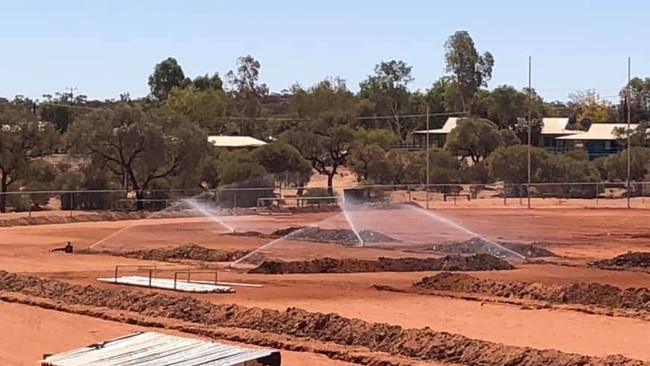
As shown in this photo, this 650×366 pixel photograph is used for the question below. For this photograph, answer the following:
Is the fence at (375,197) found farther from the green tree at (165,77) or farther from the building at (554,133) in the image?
the green tree at (165,77)

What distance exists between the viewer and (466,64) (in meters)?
165

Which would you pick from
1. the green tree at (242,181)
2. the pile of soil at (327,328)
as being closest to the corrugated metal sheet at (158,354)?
the pile of soil at (327,328)

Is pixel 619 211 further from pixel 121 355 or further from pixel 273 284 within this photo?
pixel 121 355

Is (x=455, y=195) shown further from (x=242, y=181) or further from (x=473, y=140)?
(x=473, y=140)

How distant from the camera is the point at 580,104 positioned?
19862 centimetres

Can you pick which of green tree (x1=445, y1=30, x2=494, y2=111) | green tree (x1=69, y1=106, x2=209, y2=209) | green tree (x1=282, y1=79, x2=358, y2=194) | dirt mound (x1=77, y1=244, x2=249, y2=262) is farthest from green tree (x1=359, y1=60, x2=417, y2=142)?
dirt mound (x1=77, y1=244, x2=249, y2=262)

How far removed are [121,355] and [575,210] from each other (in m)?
68.5

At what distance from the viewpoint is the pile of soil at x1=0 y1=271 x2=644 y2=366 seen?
63.9 feet

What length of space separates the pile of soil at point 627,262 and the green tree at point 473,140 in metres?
70.3

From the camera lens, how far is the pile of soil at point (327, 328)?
19.5 m

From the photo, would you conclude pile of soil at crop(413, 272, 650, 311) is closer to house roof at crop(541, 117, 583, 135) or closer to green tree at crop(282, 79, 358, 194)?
green tree at crop(282, 79, 358, 194)

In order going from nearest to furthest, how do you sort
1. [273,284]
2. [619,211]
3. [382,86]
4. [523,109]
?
[273,284]
[619,211]
[523,109]
[382,86]

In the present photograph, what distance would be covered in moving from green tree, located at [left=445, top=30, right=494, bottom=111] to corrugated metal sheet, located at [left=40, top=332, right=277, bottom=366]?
499 ft

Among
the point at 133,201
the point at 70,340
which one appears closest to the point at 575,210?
the point at 133,201
